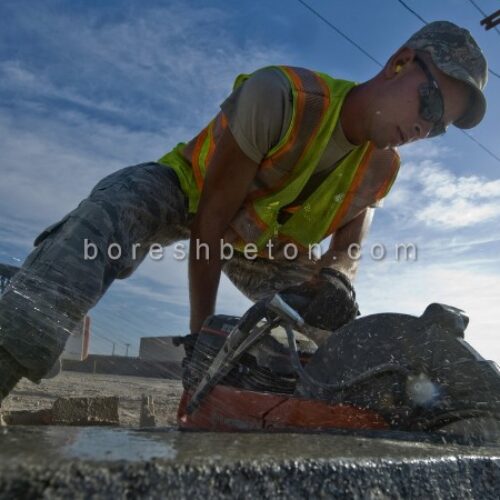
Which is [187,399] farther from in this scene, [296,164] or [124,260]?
[296,164]

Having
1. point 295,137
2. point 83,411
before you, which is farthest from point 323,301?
point 83,411

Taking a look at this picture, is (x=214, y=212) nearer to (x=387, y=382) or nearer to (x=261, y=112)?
(x=261, y=112)

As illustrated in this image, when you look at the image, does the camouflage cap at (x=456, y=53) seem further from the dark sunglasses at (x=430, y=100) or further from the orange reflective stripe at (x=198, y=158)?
the orange reflective stripe at (x=198, y=158)

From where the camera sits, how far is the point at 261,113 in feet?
7.97

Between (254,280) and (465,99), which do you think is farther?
(254,280)

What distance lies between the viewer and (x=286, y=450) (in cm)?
89

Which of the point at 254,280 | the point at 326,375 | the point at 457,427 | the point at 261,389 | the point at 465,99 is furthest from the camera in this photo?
the point at 254,280

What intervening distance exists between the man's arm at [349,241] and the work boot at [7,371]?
1.56m

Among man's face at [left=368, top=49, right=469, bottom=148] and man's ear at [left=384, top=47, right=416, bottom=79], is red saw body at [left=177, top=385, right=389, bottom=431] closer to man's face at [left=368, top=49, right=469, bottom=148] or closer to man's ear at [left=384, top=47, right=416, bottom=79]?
man's face at [left=368, top=49, right=469, bottom=148]

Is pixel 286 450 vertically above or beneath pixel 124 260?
beneath

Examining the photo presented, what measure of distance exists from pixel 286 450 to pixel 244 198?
184 cm

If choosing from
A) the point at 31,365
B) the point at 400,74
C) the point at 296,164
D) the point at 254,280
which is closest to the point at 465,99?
the point at 400,74

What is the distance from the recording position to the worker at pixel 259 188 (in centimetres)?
216

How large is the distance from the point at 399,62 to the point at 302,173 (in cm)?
69
